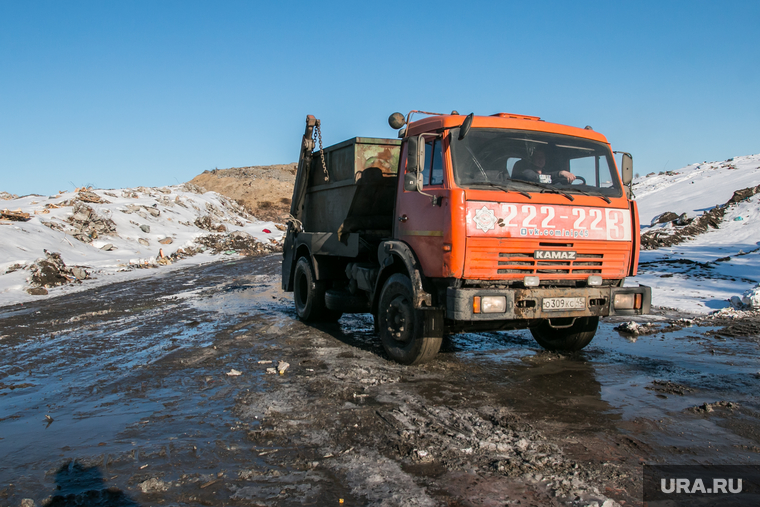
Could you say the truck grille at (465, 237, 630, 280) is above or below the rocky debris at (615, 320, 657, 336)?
above

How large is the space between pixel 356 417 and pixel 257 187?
50.6m

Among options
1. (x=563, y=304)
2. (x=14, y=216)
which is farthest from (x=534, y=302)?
(x=14, y=216)

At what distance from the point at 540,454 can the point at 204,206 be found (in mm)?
32586

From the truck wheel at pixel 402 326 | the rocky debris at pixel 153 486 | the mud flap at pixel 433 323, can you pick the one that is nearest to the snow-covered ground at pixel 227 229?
the mud flap at pixel 433 323

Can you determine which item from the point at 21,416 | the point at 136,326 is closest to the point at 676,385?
the point at 21,416

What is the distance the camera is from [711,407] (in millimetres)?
4402

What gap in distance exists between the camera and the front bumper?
5004mm

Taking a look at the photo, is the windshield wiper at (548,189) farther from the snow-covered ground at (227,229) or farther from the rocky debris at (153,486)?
the snow-covered ground at (227,229)

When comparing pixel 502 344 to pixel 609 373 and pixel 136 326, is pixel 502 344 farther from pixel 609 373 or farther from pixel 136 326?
pixel 136 326

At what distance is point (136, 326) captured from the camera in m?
8.19

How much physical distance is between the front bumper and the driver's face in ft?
4.27

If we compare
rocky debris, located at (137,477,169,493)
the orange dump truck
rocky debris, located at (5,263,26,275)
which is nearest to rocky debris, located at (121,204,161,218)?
rocky debris, located at (5,263,26,275)

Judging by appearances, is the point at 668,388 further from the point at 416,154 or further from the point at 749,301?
the point at 749,301

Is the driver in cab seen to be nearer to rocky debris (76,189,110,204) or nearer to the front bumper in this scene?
the front bumper
